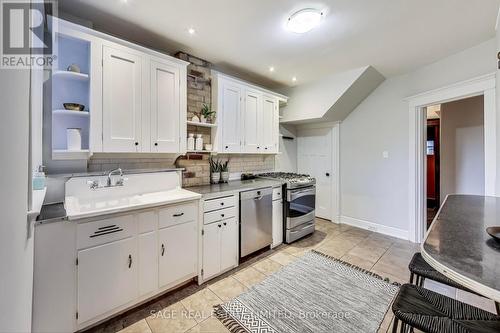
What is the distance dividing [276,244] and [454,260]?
2.49 meters

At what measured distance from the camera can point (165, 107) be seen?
7.57ft

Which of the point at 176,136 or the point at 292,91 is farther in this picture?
the point at 292,91

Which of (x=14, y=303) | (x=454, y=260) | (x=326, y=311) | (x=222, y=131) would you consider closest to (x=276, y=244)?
(x=326, y=311)

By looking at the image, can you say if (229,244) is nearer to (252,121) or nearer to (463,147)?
(252,121)

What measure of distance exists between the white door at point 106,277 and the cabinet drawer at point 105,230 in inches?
1.8

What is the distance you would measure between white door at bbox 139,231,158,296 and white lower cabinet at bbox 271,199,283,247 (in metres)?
1.67

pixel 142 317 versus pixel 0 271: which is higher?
pixel 0 271

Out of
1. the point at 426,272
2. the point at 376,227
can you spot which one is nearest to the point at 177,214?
the point at 426,272

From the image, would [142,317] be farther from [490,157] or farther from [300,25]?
[490,157]

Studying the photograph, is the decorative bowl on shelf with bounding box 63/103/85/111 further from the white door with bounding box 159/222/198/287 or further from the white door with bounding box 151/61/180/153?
the white door with bounding box 159/222/198/287

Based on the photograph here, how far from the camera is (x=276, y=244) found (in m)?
3.12

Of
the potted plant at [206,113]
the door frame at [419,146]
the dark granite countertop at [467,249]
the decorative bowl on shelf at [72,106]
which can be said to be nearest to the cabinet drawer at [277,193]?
the potted plant at [206,113]

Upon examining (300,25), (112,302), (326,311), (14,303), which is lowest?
(326,311)

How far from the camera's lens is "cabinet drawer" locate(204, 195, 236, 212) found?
7.49 feet
